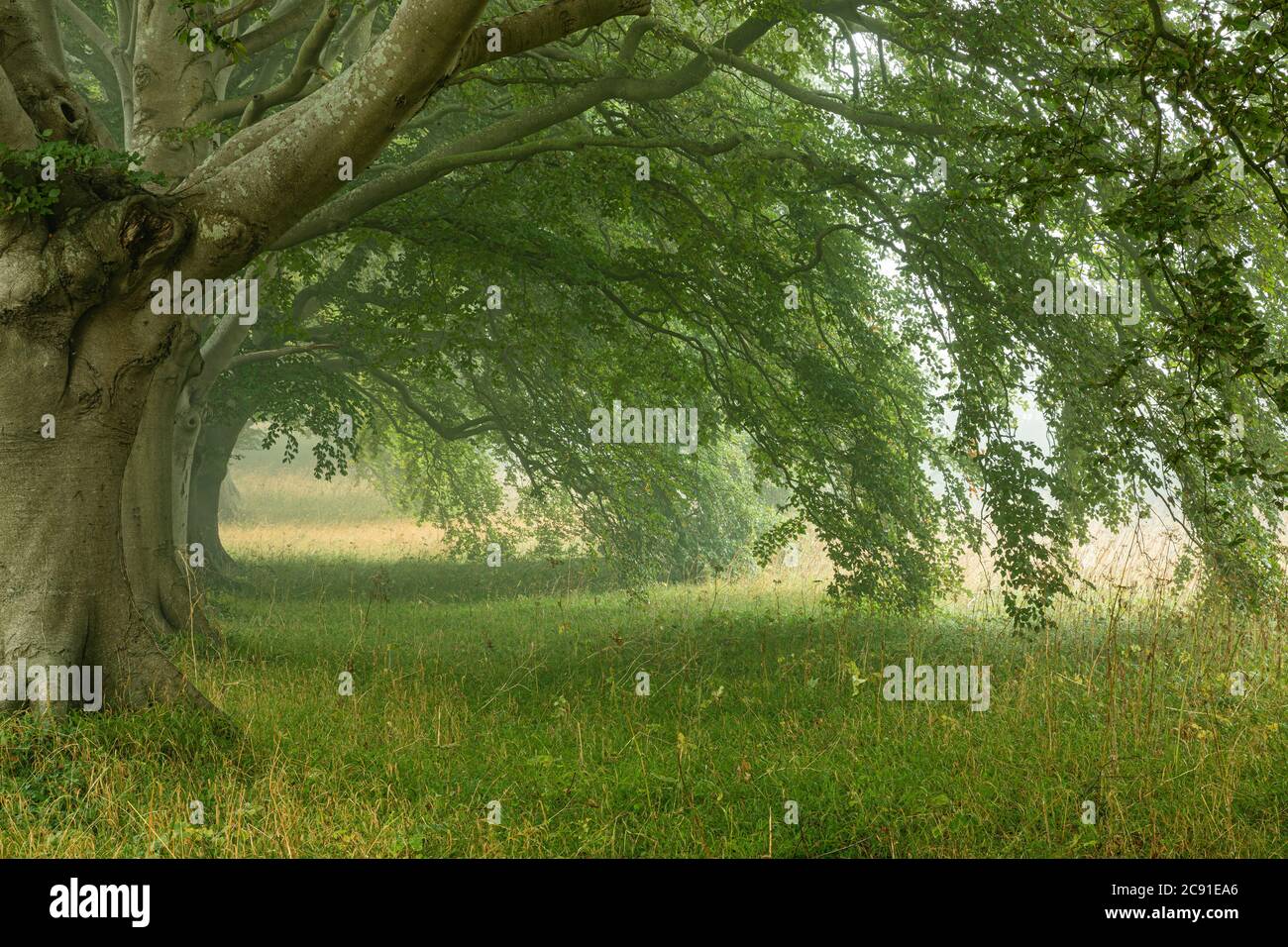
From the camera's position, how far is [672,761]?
658 centimetres

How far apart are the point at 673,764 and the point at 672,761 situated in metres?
0.06

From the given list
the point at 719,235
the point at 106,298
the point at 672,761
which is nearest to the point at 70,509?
the point at 106,298

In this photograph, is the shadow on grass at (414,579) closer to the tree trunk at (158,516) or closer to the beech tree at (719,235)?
the beech tree at (719,235)

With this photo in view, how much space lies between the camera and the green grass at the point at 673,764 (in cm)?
535

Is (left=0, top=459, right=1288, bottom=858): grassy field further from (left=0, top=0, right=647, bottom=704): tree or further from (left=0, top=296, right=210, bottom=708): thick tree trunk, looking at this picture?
(left=0, top=0, right=647, bottom=704): tree

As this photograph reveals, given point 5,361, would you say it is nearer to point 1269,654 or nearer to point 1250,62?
point 1250,62

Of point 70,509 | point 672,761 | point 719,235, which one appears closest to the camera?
point 70,509

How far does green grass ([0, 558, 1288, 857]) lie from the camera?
211 inches

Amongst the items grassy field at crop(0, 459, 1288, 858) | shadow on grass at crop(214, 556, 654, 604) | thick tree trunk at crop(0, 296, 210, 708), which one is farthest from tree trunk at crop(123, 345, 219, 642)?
shadow on grass at crop(214, 556, 654, 604)

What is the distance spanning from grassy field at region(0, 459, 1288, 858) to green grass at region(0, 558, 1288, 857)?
0.07 feet

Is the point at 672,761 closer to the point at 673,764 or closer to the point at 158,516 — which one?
the point at 673,764

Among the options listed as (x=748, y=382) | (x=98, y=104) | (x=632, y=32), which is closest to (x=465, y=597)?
(x=748, y=382)

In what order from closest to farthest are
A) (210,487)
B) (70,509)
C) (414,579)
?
1. (70,509)
2. (210,487)
3. (414,579)

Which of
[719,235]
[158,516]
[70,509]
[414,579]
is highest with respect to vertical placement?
[719,235]
